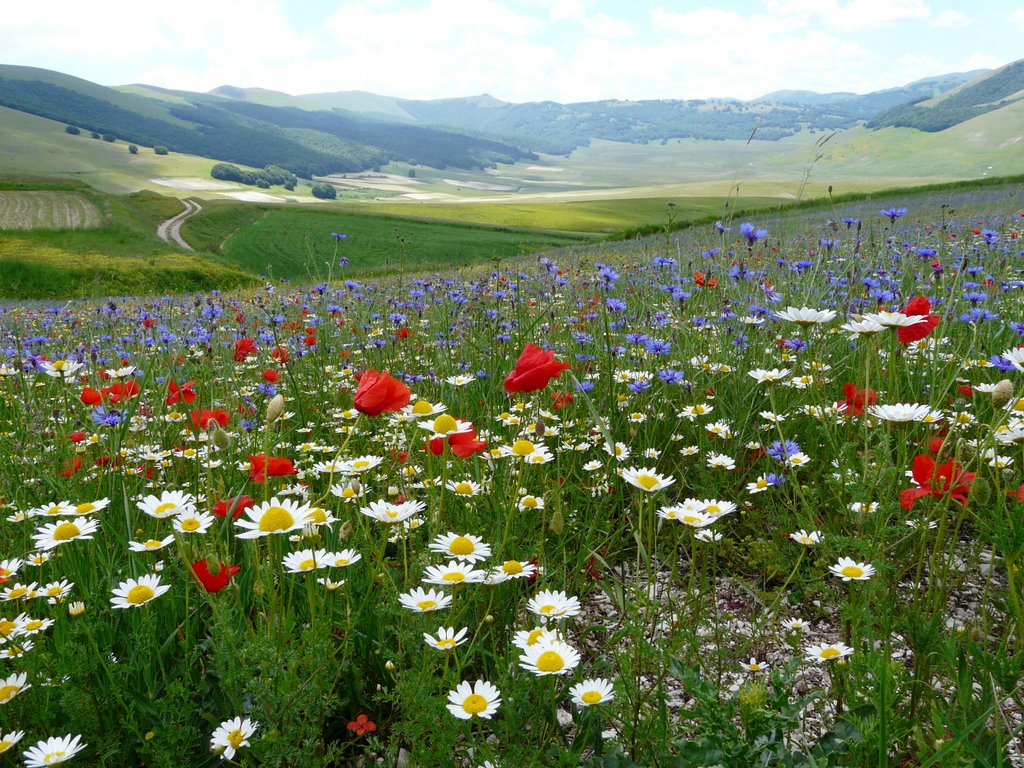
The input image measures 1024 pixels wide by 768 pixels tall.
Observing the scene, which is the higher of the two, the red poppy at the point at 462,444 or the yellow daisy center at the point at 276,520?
the red poppy at the point at 462,444

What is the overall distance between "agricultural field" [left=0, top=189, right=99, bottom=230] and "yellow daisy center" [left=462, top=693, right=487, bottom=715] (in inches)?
2306

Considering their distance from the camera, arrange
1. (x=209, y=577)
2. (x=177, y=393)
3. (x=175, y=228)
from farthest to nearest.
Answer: (x=175, y=228) < (x=177, y=393) < (x=209, y=577)

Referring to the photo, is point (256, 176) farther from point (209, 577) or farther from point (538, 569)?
point (209, 577)

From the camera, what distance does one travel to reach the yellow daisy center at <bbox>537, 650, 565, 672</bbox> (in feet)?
4.61

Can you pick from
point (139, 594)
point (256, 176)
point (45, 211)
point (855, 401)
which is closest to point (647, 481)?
point (855, 401)

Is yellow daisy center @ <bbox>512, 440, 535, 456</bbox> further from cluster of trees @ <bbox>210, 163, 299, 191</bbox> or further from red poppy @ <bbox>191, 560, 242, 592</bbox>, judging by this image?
cluster of trees @ <bbox>210, 163, 299, 191</bbox>

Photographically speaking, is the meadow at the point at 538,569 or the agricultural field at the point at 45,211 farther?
the agricultural field at the point at 45,211

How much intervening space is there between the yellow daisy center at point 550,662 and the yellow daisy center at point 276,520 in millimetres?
648

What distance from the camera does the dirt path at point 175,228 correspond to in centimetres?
5437

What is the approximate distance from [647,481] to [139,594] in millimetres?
1307

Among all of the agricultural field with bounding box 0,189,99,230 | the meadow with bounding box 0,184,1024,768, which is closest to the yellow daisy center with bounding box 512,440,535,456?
the meadow with bounding box 0,184,1024,768

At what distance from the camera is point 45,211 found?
54438 millimetres

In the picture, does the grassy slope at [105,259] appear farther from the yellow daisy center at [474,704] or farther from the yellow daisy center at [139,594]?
the yellow daisy center at [474,704]

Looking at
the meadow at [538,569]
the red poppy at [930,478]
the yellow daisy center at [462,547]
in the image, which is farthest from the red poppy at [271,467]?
the red poppy at [930,478]
